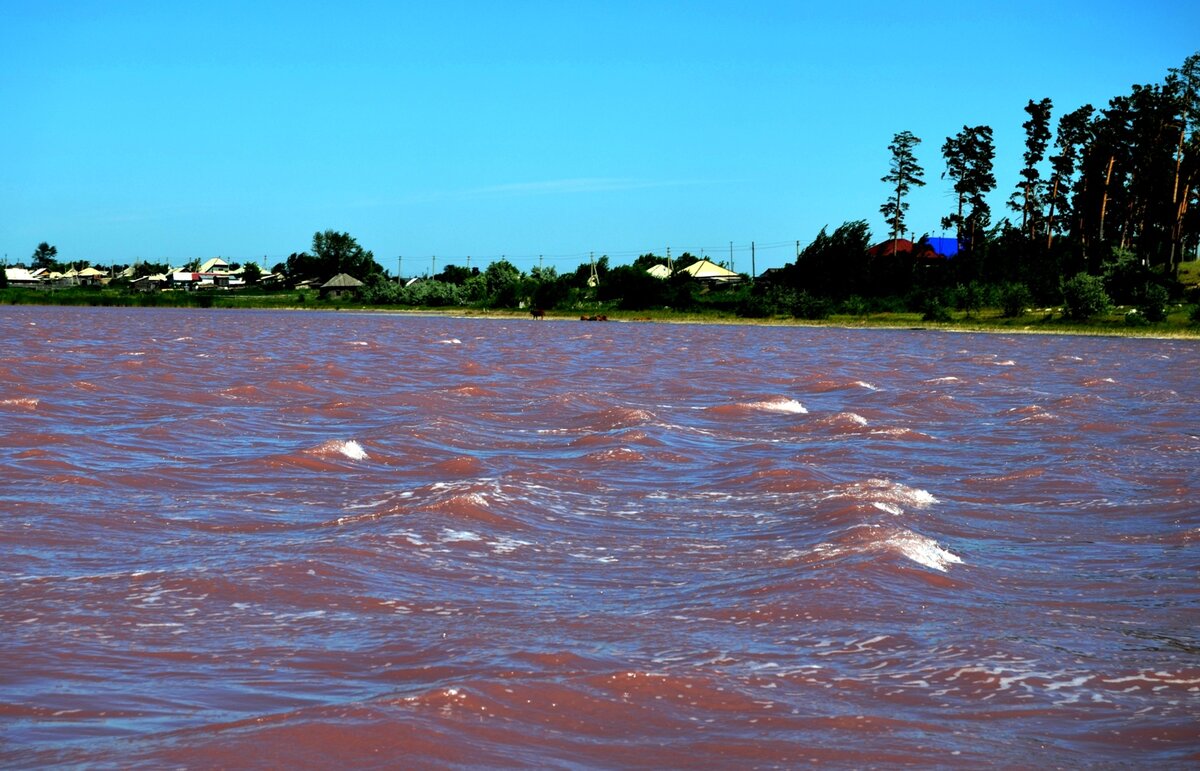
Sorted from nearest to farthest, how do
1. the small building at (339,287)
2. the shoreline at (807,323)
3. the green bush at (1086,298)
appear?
1. the shoreline at (807,323)
2. the green bush at (1086,298)
3. the small building at (339,287)

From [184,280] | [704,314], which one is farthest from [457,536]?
[184,280]

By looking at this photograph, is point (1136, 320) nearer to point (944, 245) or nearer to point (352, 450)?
point (944, 245)

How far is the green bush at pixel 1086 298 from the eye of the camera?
180ft

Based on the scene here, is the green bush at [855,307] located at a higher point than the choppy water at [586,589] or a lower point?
higher

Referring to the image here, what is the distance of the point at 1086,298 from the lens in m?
54.9

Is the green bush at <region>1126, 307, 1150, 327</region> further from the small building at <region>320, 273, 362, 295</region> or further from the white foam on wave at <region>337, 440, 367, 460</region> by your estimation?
the small building at <region>320, 273, 362, 295</region>

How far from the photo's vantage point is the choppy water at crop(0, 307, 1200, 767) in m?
4.94

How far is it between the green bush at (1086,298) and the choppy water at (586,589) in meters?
41.1

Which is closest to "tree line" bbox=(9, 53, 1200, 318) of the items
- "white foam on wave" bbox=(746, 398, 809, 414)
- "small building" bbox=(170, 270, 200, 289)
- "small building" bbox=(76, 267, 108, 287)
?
"white foam on wave" bbox=(746, 398, 809, 414)

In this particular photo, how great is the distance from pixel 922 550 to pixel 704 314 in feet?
224

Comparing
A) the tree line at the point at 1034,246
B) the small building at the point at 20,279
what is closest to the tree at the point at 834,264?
the tree line at the point at 1034,246

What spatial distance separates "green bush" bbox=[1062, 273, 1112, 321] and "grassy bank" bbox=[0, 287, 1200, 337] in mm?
444

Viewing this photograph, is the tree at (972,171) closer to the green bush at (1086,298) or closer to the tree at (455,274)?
the green bush at (1086,298)

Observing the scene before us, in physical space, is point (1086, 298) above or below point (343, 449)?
above
